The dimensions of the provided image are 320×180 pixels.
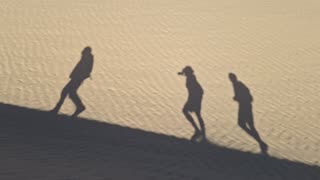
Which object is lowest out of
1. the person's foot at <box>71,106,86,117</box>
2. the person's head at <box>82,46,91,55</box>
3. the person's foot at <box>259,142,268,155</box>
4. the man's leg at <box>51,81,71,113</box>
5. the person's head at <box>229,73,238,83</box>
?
the person's foot at <box>259,142,268,155</box>

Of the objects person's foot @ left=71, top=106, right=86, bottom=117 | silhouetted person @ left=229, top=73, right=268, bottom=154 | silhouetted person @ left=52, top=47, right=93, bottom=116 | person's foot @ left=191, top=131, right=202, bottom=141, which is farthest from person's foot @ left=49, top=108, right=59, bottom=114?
silhouetted person @ left=229, top=73, right=268, bottom=154

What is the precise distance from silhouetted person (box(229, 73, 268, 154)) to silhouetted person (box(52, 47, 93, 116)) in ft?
10.1

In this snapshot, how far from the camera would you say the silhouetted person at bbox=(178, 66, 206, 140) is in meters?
10.0

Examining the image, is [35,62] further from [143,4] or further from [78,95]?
[143,4]

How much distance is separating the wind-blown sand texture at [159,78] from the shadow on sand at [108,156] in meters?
0.03

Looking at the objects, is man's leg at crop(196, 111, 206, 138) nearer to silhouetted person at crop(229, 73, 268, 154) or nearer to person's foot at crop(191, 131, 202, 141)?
person's foot at crop(191, 131, 202, 141)

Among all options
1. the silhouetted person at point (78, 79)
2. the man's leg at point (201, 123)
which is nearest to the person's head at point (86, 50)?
the silhouetted person at point (78, 79)

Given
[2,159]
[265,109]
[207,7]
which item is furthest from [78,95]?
[207,7]

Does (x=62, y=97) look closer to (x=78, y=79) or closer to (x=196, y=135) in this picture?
(x=78, y=79)

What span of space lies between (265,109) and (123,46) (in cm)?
528

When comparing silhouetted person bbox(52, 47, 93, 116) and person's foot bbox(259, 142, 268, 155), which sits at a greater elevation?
silhouetted person bbox(52, 47, 93, 116)

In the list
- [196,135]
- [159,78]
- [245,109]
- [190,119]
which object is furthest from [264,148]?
[159,78]

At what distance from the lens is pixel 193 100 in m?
11.6

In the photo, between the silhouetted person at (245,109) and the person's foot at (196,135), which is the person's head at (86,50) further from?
the person's foot at (196,135)
